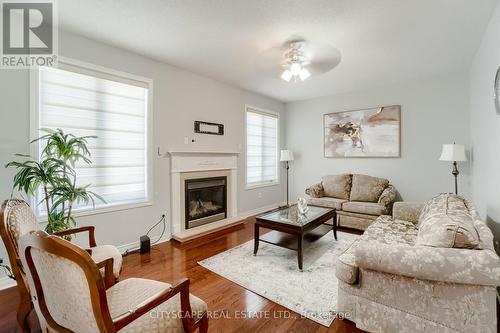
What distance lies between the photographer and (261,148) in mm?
5461

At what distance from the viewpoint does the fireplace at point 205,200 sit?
3.82 metres

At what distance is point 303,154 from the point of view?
5734mm

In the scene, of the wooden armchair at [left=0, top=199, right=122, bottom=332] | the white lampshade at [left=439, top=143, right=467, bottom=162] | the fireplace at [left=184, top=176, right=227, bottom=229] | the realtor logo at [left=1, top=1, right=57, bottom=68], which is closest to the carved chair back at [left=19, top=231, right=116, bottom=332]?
the wooden armchair at [left=0, top=199, right=122, bottom=332]

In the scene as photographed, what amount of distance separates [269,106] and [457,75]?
11.5 ft

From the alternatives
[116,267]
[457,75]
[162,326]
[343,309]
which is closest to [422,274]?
[343,309]

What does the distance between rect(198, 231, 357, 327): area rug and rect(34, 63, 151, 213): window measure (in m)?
1.54

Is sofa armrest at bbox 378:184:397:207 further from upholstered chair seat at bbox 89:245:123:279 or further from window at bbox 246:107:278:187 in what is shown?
upholstered chair seat at bbox 89:245:123:279

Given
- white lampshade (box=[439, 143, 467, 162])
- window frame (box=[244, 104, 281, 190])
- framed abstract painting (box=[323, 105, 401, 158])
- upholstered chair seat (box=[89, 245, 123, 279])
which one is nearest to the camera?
upholstered chair seat (box=[89, 245, 123, 279])

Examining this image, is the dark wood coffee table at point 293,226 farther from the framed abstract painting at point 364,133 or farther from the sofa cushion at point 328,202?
the framed abstract painting at point 364,133

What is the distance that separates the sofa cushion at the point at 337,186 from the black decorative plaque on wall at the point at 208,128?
2497 millimetres

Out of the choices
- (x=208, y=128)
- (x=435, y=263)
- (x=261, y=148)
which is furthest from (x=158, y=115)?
(x=435, y=263)

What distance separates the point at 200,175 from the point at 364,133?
137 inches

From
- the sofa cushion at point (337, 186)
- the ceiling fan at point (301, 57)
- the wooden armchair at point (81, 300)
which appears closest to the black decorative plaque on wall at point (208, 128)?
the ceiling fan at point (301, 57)

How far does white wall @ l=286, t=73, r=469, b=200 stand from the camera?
3893 millimetres
